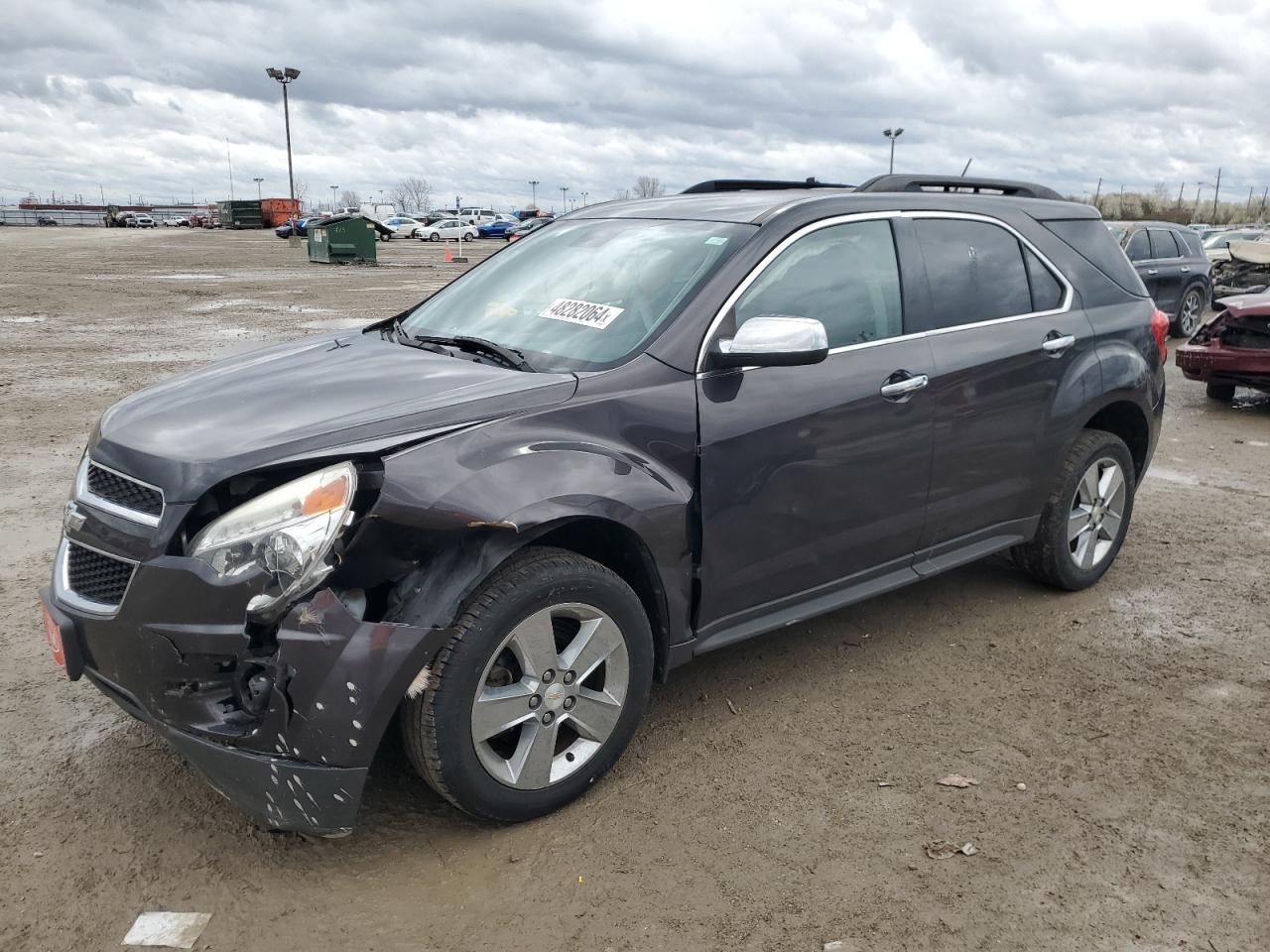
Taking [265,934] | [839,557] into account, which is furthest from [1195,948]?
[265,934]

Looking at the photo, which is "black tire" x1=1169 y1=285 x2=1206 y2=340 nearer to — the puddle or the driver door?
the puddle

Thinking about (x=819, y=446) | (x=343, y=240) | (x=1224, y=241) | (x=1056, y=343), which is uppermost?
(x=343, y=240)

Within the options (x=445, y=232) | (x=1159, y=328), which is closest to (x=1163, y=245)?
(x=1159, y=328)

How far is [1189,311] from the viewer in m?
15.5

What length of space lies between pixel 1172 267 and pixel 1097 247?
38.3 ft

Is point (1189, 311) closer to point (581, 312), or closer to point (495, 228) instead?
point (581, 312)

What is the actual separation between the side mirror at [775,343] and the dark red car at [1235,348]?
7.97 meters

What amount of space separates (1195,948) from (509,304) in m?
2.95

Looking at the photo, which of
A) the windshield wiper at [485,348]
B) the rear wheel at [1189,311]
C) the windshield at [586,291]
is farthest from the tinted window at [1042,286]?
the rear wheel at [1189,311]

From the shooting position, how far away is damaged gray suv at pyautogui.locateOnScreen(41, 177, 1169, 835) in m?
2.68

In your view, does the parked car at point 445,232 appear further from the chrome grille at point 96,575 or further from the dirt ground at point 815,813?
the chrome grille at point 96,575

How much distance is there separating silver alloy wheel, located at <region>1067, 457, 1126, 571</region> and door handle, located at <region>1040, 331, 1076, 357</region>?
62 centimetres

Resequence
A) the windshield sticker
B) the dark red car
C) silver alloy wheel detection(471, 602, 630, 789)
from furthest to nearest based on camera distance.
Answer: the dark red car < the windshield sticker < silver alloy wheel detection(471, 602, 630, 789)

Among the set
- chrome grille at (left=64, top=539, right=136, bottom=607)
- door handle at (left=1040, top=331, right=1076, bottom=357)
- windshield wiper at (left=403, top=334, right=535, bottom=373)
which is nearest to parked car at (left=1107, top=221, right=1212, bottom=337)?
door handle at (left=1040, top=331, right=1076, bottom=357)
